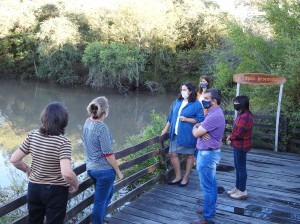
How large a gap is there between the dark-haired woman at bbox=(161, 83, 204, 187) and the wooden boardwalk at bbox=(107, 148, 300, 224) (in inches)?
23.0

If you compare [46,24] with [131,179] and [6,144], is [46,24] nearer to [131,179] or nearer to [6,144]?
[6,144]

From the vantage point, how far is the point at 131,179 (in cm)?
511

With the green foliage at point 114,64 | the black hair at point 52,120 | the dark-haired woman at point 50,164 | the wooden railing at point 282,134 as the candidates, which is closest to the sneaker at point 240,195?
the dark-haired woman at point 50,164

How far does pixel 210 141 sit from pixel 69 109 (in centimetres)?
1844

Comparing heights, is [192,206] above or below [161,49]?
below

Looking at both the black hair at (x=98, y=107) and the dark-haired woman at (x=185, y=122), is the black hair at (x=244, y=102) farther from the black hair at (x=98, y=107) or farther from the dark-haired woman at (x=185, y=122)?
the black hair at (x=98, y=107)

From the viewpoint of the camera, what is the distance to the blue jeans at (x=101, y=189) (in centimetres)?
381

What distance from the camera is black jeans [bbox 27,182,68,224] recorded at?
301 centimetres

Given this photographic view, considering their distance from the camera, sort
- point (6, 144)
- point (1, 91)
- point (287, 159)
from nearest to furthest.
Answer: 1. point (287, 159)
2. point (6, 144)
3. point (1, 91)

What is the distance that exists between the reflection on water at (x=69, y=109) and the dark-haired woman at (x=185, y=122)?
535 cm

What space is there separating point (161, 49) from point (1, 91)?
14.0 m

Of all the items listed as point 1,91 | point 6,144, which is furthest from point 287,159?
point 1,91

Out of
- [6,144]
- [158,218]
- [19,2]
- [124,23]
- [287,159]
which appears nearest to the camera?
[158,218]

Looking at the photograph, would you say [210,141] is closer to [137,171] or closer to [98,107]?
[98,107]
